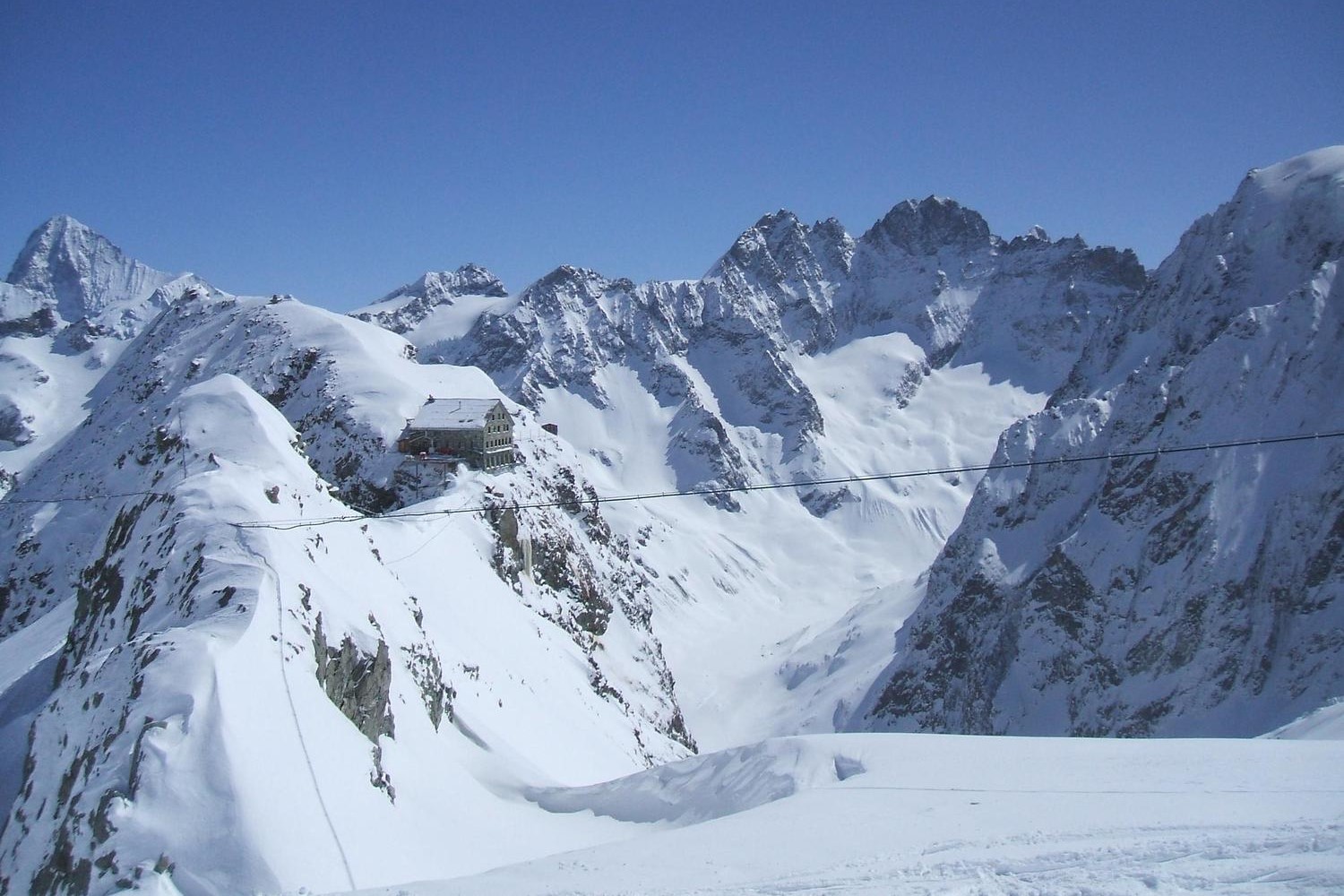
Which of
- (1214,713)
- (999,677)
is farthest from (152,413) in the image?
(1214,713)

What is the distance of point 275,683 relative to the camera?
1833cm

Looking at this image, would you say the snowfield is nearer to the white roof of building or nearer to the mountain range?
the mountain range

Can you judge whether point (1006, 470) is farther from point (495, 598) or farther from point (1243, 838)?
point (1243, 838)

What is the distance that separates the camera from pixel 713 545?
173 metres

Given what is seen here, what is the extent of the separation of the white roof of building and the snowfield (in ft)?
141

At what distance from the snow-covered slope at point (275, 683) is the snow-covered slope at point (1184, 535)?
135 ft

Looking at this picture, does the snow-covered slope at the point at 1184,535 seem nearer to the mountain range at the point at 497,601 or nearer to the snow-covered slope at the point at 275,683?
the mountain range at the point at 497,601

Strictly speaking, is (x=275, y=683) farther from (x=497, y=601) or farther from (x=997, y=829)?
(x=497, y=601)

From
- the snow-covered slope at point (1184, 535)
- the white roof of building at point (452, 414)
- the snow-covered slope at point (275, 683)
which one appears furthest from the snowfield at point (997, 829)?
the snow-covered slope at point (1184, 535)

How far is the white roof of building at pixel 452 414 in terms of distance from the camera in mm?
59406

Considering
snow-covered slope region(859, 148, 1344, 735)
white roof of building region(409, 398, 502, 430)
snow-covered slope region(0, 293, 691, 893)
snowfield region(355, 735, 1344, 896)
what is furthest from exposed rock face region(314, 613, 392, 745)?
snow-covered slope region(859, 148, 1344, 735)

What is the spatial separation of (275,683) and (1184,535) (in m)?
77.1

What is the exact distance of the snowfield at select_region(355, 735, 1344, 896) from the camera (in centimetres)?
1203

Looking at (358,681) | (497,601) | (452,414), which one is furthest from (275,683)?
(452,414)
